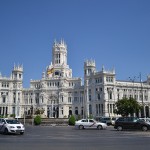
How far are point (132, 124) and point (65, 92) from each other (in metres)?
83.4

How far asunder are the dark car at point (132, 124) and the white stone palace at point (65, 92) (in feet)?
206

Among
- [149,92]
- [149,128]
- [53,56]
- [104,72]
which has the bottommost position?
[149,128]

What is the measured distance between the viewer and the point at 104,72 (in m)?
103

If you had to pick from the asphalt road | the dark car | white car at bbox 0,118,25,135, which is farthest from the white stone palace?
the asphalt road

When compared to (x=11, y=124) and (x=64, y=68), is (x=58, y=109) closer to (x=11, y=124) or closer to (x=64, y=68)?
(x=64, y=68)

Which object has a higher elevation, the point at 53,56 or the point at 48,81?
the point at 53,56

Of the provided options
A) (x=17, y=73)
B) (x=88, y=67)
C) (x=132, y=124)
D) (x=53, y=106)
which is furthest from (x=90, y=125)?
(x=17, y=73)

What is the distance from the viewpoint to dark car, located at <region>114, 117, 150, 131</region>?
36062 millimetres

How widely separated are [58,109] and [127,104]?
A: 48801 mm

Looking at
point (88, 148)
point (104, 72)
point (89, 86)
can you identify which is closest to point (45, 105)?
point (89, 86)

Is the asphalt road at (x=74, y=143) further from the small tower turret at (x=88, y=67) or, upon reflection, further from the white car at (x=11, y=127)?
the small tower turret at (x=88, y=67)

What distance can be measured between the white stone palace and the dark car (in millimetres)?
62891

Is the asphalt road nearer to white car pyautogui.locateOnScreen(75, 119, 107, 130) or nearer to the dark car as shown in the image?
the dark car

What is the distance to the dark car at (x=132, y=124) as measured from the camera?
36.1 m
